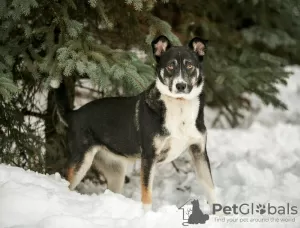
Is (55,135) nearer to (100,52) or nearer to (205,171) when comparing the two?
(100,52)

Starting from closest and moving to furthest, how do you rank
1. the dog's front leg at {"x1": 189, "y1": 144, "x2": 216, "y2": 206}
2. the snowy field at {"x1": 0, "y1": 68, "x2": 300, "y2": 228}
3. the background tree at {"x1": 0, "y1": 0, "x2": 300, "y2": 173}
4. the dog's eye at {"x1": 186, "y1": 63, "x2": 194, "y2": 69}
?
1. the snowy field at {"x1": 0, "y1": 68, "x2": 300, "y2": 228}
2. the dog's eye at {"x1": 186, "y1": 63, "x2": 194, "y2": 69}
3. the dog's front leg at {"x1": 189, "y1": 144, "x2": 216, "y2": 206}
4. the background tree at {"x1": 0, "y1": 0, "x2": 300, "y2": 173}

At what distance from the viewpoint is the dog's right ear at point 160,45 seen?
5125 mm

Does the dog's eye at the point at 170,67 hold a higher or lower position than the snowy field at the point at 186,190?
higher

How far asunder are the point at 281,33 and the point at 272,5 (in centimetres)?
86

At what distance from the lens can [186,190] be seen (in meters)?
6.73

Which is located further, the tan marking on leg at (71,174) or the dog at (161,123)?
the tan marking on leg at (71,174)

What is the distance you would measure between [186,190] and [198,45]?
2.36 meters

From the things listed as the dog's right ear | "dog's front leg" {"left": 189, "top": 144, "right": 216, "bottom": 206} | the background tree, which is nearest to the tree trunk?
the background tree

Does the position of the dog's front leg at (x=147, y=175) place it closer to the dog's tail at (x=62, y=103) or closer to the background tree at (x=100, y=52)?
the background tree at (x=100, y=52)

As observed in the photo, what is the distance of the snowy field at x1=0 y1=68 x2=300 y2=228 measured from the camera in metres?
4.26

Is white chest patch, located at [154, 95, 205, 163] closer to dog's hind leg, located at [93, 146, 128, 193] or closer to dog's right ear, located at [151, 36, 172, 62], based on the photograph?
dog's right ear, located at [151, 36, 172, 62]

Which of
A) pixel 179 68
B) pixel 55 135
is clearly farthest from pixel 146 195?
pixel 55 135

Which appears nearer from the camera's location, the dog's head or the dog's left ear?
the dog's head

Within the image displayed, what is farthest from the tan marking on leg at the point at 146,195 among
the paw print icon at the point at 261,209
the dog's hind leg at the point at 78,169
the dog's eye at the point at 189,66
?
the dog's eye at the point at 189,66
